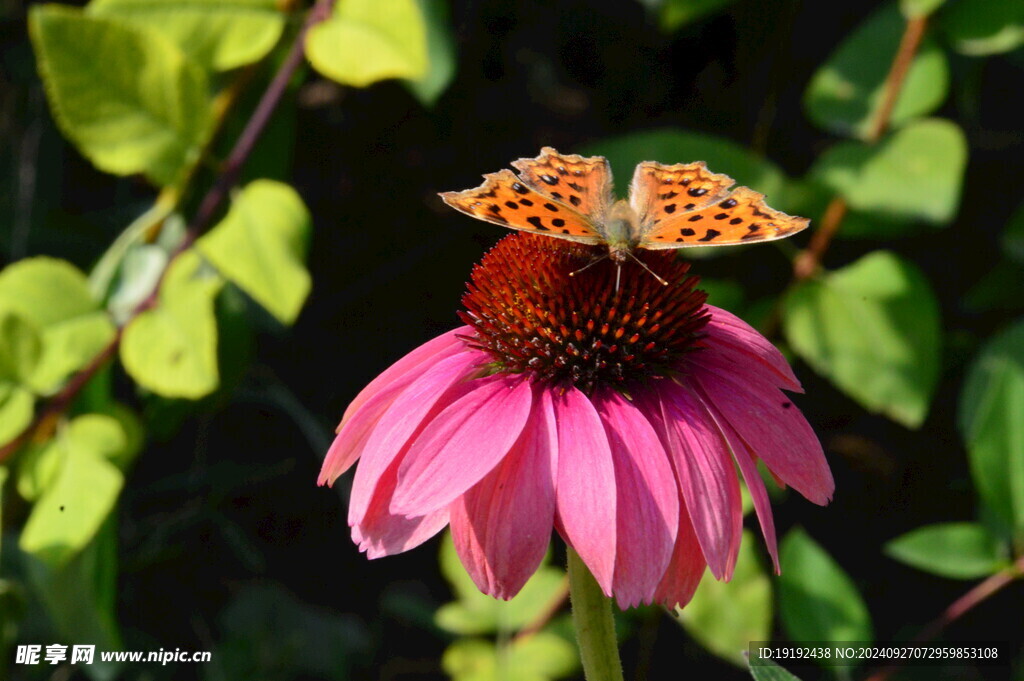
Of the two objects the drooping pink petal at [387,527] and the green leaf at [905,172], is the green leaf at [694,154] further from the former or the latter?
the drooping pink petal at [387,527]

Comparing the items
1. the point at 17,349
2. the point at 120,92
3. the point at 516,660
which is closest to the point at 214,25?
the point at 120,92

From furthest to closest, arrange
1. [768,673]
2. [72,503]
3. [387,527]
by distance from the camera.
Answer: [72,503], [387,527], [768,673]

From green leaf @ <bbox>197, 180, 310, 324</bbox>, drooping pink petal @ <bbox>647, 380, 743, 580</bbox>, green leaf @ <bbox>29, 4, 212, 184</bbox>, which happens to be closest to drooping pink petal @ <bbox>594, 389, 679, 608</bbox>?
drooping pink petal @ <bbox>647, 380, 743, 580</bbox>

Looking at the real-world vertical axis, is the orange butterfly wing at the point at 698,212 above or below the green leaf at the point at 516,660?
above

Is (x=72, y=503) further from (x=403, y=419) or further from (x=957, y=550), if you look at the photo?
(x=957, y=550)

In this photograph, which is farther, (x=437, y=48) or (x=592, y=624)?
(x=437, y=48)

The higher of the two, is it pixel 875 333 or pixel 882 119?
pixel 882 119

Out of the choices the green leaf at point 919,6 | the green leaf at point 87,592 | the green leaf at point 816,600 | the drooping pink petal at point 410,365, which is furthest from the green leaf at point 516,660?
the green leaf at point 919,6
